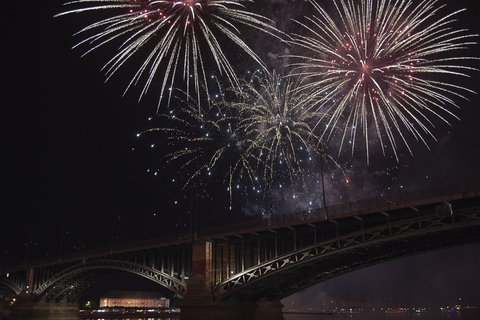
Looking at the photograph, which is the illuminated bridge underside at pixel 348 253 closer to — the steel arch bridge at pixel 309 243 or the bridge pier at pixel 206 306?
the steel arch bridge at pixel 309 243

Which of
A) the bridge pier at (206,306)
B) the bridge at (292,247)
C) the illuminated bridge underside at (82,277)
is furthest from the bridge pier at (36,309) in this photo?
the bridge pier at (206,306)

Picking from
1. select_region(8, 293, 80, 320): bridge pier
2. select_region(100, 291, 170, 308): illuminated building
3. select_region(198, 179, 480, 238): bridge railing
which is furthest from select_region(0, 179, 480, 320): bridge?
select_region(100, 291, 170, 308): illuminated building

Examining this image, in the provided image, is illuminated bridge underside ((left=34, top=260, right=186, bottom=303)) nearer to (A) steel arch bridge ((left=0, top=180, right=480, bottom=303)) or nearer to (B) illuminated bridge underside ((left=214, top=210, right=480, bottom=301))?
(A) steel arch bridge ((left=0, top=180, right=480, bottom=303))

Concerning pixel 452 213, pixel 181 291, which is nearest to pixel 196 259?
pixel 181 291

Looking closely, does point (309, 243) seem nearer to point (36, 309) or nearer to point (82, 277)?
point (82, 277)

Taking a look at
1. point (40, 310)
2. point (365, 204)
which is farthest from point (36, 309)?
point (365, 204)
